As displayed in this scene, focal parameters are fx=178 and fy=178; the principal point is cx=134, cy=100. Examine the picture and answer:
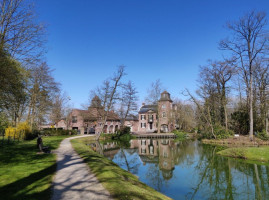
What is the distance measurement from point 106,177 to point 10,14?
10.6m

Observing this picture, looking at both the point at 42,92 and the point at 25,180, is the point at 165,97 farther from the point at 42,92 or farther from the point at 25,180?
the point at 25,180

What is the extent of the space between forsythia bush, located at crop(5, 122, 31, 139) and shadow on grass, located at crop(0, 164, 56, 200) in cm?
1637

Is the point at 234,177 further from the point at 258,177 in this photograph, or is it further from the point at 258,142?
the point at 258,142

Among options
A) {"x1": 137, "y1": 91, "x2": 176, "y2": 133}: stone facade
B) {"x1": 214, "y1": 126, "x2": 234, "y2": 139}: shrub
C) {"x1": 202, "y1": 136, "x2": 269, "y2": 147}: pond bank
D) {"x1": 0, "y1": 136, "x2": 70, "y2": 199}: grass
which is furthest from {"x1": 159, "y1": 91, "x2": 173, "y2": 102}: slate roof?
{"x1": 0, "y1": 136, "x2": 70, "y2": 199}: grass

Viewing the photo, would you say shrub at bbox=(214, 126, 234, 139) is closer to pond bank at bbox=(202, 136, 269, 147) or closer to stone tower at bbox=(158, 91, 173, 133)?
pond bank at bbox=(202, 136, 269, 147)

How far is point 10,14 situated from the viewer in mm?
10367

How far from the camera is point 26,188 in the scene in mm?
5703

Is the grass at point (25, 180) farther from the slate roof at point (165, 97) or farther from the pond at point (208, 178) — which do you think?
the slate roof at point (165, 97)

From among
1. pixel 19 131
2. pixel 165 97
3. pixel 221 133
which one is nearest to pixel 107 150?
pixel 19 131

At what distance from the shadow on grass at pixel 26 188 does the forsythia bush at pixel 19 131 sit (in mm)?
16366

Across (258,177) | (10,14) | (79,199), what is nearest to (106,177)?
(79,199)

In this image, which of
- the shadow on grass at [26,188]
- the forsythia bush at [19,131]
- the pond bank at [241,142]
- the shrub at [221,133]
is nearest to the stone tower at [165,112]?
the shrub at [221,133]

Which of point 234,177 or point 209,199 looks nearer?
point 209,199

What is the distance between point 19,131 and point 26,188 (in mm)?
18377
